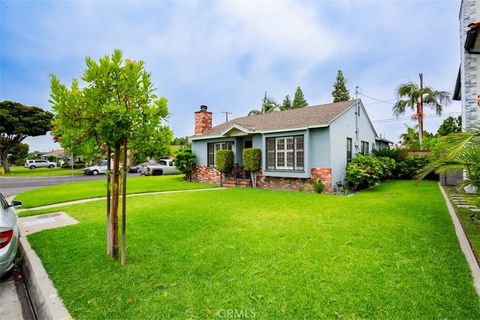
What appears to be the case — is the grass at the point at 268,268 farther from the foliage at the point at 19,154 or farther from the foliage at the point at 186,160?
the foliage at the point at 19,154

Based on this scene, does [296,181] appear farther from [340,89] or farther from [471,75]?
[340,89]

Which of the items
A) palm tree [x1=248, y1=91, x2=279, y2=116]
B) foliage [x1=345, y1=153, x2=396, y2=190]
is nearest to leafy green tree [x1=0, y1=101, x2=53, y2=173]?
palm tree [x1=248, y1=91, x2=279, y2=116]

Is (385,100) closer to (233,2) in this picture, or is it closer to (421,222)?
(233,2)

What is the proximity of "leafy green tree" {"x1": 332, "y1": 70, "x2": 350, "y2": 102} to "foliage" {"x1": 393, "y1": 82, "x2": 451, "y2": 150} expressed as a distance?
17.6m

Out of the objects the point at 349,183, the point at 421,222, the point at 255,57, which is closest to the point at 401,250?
the point at 421,222

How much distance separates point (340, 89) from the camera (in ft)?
129

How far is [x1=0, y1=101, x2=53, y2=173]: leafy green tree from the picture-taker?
29.1 metres

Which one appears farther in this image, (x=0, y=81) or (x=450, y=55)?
(x=450, y=55)

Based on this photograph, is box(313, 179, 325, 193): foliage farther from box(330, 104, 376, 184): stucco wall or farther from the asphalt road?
the asphalt road

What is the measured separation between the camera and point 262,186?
45.6 ft

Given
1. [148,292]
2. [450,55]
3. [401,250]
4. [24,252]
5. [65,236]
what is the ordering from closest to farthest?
[148,292], [401,250], [24,252], [65,236], [450,55]

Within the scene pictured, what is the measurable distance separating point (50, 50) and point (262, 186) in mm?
11722

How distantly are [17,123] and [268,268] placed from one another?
125 feet

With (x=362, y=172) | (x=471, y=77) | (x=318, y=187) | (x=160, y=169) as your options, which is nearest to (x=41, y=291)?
(x=318, y=187)
